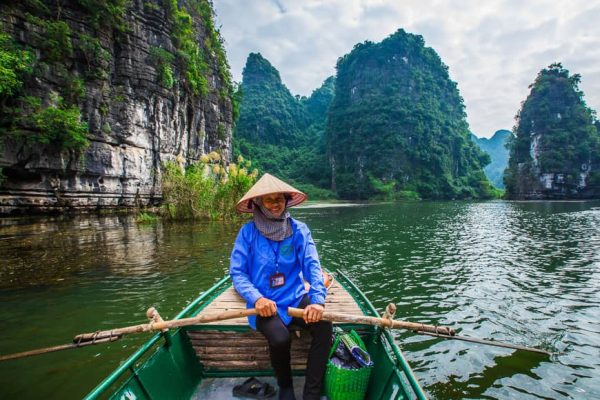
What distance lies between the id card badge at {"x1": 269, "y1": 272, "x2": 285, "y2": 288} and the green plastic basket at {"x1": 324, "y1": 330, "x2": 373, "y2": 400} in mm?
763

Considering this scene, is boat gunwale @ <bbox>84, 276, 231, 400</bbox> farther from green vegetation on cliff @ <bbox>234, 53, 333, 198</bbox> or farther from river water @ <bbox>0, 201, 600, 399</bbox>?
green vegetation on cliff @ <bbox>234, 53, 333, 198</bbox>

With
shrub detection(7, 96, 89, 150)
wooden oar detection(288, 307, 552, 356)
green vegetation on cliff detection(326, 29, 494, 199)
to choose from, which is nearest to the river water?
wooden oar detection(288, 307, 552, 356)

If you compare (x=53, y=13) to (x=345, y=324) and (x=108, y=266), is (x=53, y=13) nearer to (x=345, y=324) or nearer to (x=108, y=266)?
(x=108, y=266)

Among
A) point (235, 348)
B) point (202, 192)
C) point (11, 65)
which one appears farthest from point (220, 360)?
point (11, 65)

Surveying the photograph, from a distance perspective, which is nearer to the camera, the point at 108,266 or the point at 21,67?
the point at 108,266

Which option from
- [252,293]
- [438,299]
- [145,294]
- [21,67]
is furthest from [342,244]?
[21,67]

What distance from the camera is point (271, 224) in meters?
2.97

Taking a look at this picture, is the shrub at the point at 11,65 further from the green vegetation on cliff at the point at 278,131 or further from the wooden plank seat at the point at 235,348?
the green vegetation on cliff at the point at 278,131

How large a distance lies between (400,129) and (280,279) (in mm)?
83336

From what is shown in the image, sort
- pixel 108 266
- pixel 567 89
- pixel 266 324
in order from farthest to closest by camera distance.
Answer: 1. pixel 567 89
2. pixel 108 266
3. pixel 266 324

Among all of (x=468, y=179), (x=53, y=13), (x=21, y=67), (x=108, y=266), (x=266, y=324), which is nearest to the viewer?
(x=266, y=324)

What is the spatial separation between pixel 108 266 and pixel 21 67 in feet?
46.6

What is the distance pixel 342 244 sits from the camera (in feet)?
41.0

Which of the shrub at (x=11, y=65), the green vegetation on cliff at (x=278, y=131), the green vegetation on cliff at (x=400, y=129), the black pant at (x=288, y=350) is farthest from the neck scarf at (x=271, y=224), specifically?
the green vegetation on cliff at (x=278, y=131)
